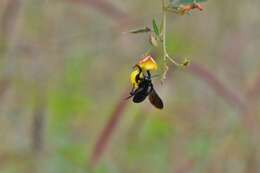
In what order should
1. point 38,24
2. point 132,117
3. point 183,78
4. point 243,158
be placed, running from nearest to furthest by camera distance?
point 243,158 → point 38,24 → point 132,117 → point 183,78

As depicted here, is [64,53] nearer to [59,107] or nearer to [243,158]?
[59,107]

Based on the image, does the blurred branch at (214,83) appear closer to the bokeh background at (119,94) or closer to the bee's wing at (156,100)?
the bokeh background at (119,94)

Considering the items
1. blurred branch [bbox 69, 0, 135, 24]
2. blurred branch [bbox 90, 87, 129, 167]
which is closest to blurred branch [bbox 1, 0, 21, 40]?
blurred branch [bbox 69, 0, 135, 24]

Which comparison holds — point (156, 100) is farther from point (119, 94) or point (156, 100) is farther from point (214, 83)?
point (119, 94)

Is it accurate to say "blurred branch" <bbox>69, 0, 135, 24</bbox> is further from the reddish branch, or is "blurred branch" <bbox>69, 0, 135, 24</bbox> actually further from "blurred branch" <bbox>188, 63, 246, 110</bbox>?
"blurred branch" <bbox>188, 63, 246, 110</bbox>

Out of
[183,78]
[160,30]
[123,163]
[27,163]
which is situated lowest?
[160,30]

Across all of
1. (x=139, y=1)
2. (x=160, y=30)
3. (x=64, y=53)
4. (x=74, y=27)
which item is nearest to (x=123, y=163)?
(x=64, y=53)

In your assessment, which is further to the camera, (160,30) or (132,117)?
(132,117)

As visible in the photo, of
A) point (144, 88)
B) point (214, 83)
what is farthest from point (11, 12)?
point (144, 88)
